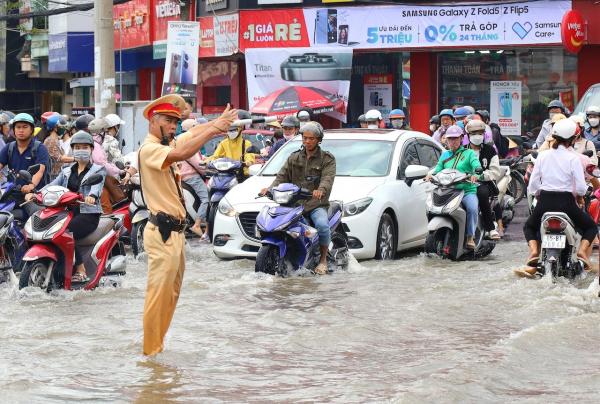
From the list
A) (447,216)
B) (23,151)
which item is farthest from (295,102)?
(23,151)

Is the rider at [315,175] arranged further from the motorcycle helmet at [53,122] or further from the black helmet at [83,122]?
the black helmet at [83,122]

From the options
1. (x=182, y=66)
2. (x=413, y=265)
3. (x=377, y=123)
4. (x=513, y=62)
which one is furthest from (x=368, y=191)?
(x=513, y=62)

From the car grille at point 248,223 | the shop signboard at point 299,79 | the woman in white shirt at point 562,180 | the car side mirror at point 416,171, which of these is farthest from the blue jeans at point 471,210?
the shop signboard at point 299,79

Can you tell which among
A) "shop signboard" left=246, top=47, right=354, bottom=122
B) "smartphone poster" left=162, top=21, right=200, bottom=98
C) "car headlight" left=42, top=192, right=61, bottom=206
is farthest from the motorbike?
"shop signboard" left=246, top=47, right=354, bottom=122

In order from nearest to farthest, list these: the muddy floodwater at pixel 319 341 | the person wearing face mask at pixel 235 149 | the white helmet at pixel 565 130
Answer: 1. the muddy floodwater at pixel 319 341
2. the white helmet at pixel 565 130
3. the person wearing face mask at pixel 235 149

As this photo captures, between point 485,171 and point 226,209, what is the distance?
10.8ft

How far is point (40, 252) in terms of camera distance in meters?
9.32

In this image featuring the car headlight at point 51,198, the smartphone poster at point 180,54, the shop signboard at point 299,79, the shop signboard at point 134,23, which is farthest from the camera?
the shop signboard at point 134,23

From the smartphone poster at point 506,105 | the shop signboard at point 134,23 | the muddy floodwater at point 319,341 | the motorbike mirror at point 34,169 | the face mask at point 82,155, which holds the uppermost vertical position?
the shop signboard at point 134,23

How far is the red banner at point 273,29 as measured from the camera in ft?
85.6

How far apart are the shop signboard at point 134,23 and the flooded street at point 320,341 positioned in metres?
22.0

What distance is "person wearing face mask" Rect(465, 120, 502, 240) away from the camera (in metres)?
12.6

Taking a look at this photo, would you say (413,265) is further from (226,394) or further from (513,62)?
(513,62)

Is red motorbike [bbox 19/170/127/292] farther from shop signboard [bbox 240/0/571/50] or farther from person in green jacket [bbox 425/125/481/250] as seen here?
shop signboard [bbox 240/0/571/50]
